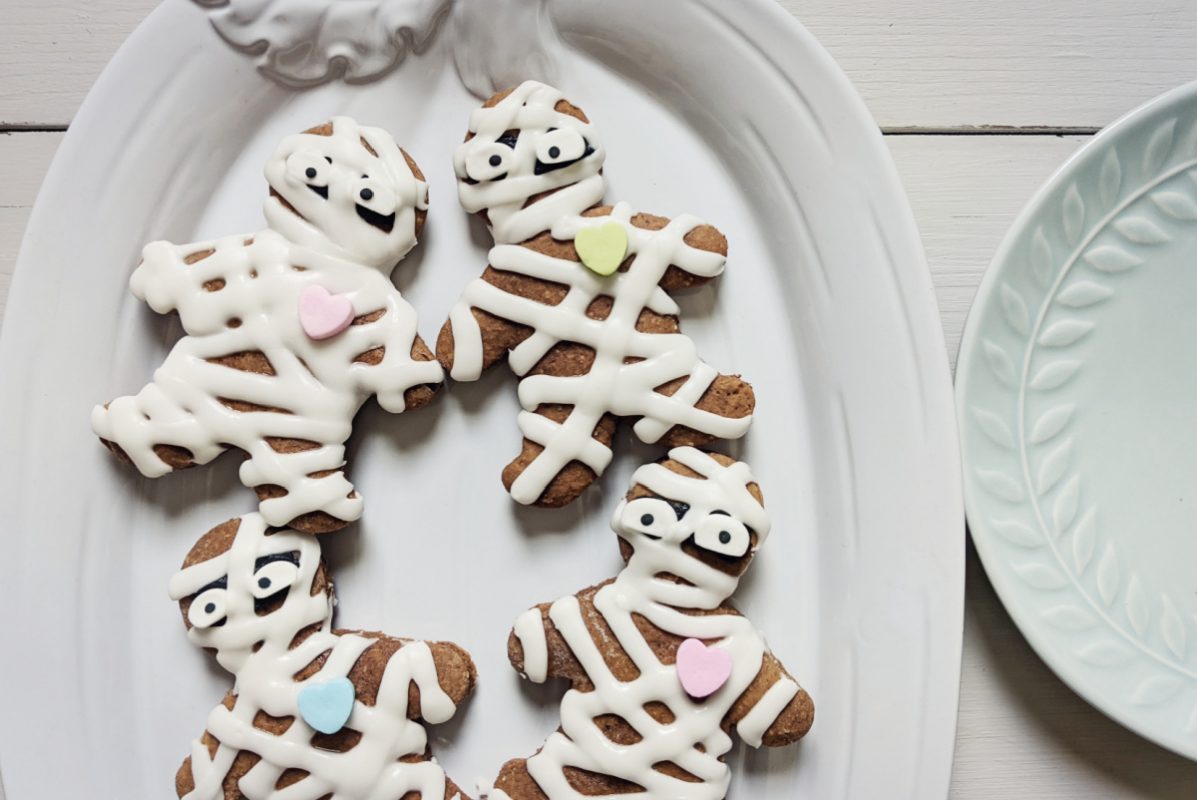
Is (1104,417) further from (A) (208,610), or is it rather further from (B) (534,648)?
(A) (208,610)

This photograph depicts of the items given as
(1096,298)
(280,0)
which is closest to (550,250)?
(280,0)

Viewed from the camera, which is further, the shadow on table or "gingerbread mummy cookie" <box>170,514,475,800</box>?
the shadow on table

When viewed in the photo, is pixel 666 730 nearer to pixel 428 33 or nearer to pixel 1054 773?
pixel 1054 773

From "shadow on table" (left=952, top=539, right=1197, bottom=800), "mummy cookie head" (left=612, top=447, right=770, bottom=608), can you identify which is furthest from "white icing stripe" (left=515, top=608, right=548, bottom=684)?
"shadow on table" (left=952, top=539, right=1197, bottom=800)

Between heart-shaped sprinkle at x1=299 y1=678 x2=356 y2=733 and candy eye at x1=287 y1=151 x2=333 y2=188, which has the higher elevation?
candy eye at x1=287 y1=151 x2=333 y2=188

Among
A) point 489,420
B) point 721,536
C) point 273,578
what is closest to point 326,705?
point 273,578

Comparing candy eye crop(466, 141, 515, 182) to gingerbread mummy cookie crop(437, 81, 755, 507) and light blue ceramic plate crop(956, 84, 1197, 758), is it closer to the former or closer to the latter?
gingerbread mummy cookie crop(437, 81, 755, 507)

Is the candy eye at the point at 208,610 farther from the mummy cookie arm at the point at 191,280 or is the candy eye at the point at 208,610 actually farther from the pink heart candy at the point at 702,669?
the pink heart candy at the point at 702,669
